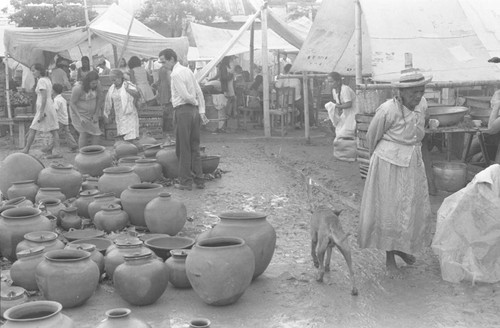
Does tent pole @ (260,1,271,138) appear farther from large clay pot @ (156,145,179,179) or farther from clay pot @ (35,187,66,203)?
clay pot @ (35,187,66,203)

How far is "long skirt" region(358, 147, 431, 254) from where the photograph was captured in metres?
5.50

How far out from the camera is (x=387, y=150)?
5.55 metres

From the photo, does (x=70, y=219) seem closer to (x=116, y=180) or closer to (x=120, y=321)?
(x=116, y=180)

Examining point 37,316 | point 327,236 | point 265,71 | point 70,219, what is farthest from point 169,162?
point 37,316

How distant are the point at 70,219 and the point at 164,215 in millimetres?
1088

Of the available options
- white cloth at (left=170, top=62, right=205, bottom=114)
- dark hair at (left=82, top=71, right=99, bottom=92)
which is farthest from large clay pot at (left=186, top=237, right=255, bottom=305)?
dark hair at (left=82, top=71, right=99, bottom=92)

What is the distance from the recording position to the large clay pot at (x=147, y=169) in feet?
29.6

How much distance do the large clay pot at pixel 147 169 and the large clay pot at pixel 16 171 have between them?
4.80ft

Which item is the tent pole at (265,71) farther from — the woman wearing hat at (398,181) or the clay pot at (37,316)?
the clay pot at (37,316)

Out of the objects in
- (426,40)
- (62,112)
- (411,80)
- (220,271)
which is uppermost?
(426,40)

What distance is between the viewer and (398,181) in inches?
217

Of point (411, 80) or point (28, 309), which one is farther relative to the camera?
point (411, 80)

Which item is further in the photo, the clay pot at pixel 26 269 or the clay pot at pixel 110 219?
the clay pot at pixel 110 219

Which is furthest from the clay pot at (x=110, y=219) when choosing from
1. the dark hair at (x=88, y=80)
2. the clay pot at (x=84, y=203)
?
the dark hair at (x=88, y=80)
